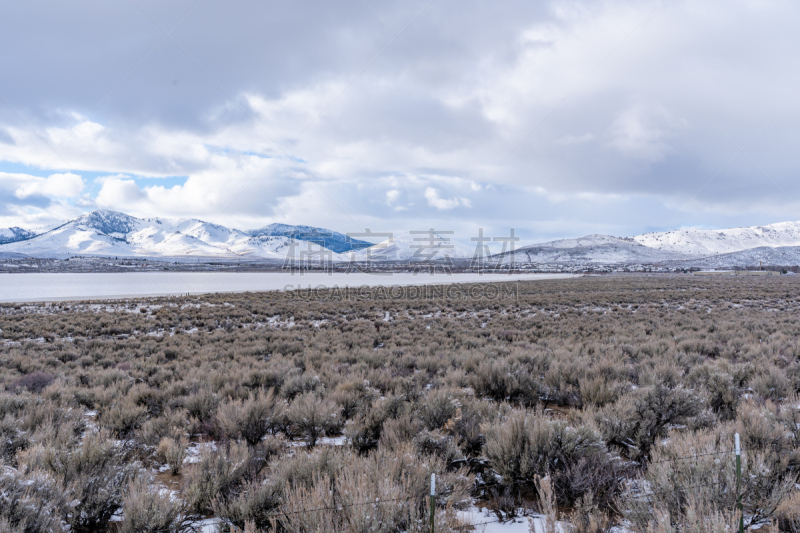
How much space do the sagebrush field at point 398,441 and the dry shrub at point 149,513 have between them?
0.05 ft

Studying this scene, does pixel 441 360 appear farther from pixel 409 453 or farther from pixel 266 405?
pixel 409 453

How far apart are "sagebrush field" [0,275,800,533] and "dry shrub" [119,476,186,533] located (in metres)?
0.01

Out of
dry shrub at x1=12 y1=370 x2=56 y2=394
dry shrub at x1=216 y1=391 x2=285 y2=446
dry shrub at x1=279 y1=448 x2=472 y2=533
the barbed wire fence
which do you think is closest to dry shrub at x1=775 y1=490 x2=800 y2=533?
the barbed wire fence

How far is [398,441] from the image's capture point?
14.2 ft

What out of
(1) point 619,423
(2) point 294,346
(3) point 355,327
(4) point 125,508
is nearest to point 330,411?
(4) point 125,508

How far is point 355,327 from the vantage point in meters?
16.0

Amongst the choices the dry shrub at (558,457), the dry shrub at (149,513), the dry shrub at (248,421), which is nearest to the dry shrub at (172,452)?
the dry shrub at (248,421)

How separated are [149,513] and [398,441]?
238 centimetres

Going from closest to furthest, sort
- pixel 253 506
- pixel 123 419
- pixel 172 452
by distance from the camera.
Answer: pixel 253 506 < pixel 172 452 < pixel 123 419

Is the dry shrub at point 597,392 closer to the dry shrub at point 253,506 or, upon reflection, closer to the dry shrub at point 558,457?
the dry shrub at point 558,457

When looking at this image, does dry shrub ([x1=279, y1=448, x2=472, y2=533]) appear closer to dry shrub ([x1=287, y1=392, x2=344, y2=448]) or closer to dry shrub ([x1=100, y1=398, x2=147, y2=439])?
dry shrub ([x1=287, y1=392, x2=344, y2=448])

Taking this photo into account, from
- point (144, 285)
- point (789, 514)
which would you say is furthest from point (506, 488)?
point (144, 285)

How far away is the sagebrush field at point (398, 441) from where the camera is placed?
3014 mm

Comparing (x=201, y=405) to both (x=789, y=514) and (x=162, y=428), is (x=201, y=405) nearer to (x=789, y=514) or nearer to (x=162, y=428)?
(x=162, y=428)
